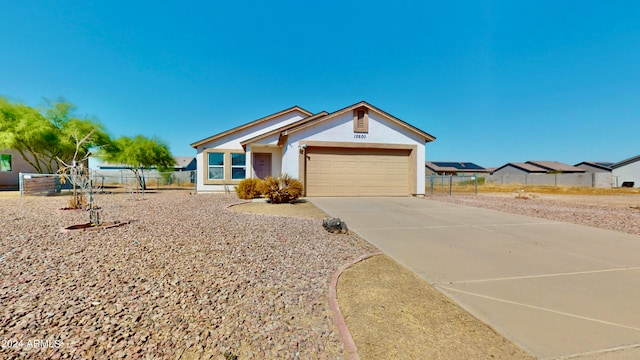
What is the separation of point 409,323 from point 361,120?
1281cm

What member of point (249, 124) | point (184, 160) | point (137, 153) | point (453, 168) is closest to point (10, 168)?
point (137, 153)

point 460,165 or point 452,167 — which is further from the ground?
point 460,165

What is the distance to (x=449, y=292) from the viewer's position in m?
3.29

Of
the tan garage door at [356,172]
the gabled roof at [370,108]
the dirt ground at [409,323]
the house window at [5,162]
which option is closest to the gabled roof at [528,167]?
the gabled roof at [370,108]

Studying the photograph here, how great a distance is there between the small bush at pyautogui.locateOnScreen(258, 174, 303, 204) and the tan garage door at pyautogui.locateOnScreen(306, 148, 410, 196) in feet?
9.11

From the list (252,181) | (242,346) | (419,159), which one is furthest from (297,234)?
(419,159)

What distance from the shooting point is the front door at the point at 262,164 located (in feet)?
60.2

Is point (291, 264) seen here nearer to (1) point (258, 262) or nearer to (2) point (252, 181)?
(1) point (258, 262)

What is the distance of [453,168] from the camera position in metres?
47.5

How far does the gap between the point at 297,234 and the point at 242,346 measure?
376cm

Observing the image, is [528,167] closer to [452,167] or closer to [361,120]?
[452,167]

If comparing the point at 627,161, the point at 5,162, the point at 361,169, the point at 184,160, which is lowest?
the point at 361,169

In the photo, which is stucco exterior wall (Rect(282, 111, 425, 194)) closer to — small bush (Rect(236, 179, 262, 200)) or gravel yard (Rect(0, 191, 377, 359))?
small bush (Rect(236, 179, 262, 200))

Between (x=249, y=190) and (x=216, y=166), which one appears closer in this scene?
(x=249, y=190)
